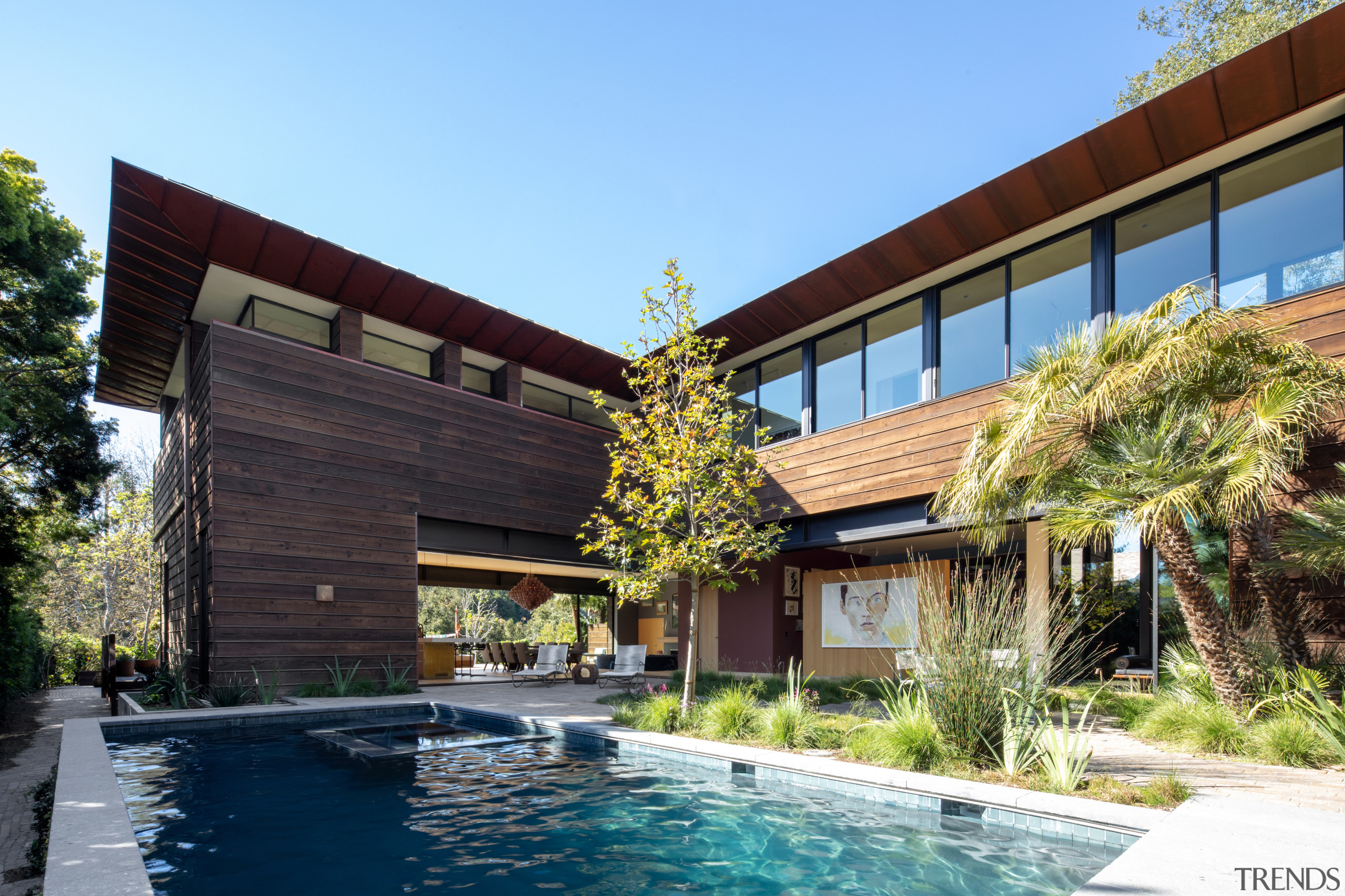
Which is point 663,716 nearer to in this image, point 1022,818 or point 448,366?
point 1022,818

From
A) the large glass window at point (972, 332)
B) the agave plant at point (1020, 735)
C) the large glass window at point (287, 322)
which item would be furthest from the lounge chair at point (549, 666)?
the agave plant at point (1020, 735)

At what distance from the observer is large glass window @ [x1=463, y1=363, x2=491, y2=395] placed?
13797 mm

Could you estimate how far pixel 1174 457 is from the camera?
6.08m

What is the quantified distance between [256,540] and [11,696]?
17.4ft

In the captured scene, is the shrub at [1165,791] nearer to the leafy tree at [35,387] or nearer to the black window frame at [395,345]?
the black window frame at [395,345]

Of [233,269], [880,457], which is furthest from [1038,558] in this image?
[233,269]

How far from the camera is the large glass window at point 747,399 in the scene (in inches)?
526

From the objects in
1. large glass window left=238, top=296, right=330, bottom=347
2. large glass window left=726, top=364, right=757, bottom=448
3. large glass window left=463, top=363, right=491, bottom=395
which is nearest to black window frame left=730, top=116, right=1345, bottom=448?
large glass window left=726, top=364, right=757, bottom=448

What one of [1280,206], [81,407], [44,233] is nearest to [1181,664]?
[1280,206]

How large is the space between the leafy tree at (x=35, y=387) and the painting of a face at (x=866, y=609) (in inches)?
484

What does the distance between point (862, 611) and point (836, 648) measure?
0.97m

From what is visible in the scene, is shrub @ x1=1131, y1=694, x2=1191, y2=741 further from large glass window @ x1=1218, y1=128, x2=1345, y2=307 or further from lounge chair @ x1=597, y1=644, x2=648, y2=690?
lounge chair @ x1=597, y1=644, x2=648, y2=690

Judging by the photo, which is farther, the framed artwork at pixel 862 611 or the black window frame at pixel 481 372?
the black window frame at pixel 481 372

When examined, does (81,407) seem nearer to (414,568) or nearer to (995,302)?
(414,568)
